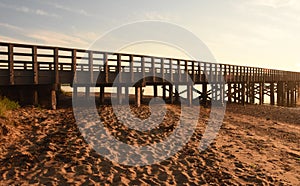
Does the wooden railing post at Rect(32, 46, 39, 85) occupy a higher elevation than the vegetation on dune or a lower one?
higher

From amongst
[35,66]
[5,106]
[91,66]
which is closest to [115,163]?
[5,106]

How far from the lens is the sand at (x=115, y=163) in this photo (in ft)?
22.1

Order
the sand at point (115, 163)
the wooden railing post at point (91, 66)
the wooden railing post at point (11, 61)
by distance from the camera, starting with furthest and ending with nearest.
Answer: the wooden railing post at point (91, 66) → the wooden railing post at point (11, 61) → the sand at point (115, 163)

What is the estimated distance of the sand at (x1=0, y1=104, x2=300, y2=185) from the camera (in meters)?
6.74

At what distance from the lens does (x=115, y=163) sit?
7.55 meters

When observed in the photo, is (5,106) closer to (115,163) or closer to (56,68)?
(56,68)

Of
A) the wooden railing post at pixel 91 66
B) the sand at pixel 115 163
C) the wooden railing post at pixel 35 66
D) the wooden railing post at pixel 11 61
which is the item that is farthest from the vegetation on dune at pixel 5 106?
the wooden railing post at pixel 91 66

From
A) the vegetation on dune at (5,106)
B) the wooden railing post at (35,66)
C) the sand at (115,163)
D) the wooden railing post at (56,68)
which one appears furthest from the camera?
the wooden railing post at (56,68)

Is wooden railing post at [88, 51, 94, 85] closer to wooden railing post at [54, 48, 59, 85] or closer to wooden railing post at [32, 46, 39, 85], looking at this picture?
wooden railing post at [54, 48, 59, 85]

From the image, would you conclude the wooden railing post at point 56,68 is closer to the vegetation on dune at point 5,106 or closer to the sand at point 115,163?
the sand at point 115,163

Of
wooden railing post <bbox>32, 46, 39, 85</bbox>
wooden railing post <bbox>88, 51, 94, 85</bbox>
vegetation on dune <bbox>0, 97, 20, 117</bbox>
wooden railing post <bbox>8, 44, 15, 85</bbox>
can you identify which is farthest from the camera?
wooden railing post <bbox>88, 51, 94, 85</bbox>

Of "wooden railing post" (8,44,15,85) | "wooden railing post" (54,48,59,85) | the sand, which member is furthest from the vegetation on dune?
"wooden railing post" (54,48,59,85)

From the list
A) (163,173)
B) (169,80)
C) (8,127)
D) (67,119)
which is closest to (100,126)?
(67,119)

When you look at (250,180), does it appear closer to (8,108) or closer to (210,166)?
(210,166)
